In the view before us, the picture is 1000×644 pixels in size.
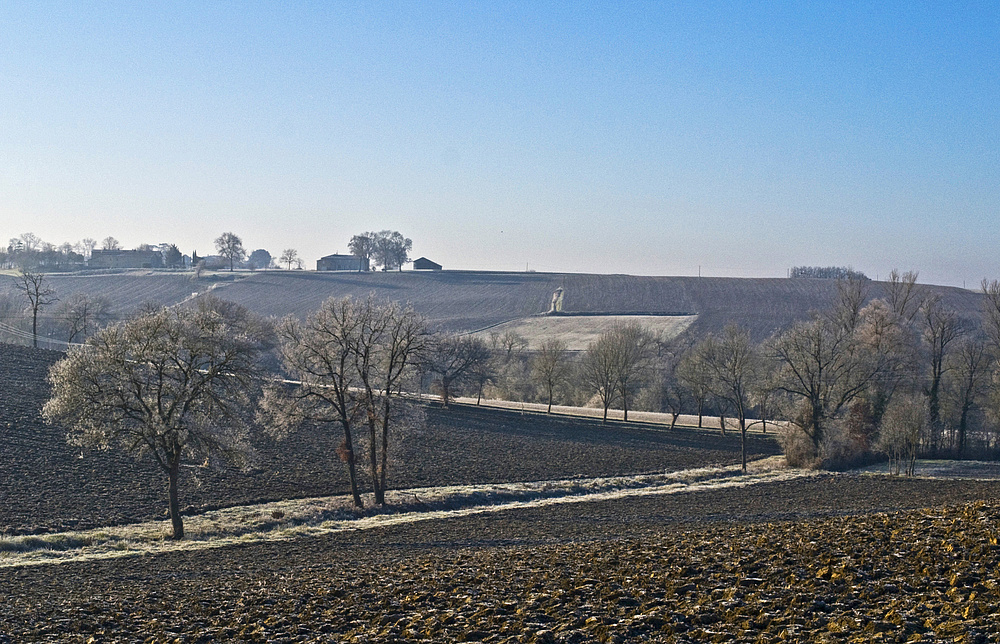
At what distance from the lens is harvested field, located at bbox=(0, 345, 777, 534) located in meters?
30.9

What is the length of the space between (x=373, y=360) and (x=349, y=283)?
117 metres

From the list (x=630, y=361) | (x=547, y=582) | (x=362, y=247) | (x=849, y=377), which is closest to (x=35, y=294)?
(x=630, y=361)

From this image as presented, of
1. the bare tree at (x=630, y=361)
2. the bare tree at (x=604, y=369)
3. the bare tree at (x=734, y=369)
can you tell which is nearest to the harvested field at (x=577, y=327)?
the bare tree at (x=630, y=361)

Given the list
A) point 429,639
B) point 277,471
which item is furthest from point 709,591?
point 277,471

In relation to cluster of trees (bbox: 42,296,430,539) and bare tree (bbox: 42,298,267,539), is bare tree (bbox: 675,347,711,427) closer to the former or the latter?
cluster of trees (bbox: 42,296,430,539)

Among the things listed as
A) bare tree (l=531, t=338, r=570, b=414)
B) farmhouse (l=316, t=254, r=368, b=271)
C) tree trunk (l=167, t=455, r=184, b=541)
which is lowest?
tree trunk (l=167, t=455, r=184, b=541)

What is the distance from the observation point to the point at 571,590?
47.5 ft

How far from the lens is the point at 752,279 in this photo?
144 meters

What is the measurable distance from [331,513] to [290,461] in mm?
10416

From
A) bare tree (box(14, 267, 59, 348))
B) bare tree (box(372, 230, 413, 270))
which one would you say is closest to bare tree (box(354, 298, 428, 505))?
bare tree (box(14, 267, 59, 348))

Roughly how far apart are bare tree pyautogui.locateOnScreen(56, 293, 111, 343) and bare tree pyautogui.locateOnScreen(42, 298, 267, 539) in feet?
200

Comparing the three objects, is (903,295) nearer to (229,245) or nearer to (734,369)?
(734,369)

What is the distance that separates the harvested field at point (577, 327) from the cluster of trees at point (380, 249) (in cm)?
6047

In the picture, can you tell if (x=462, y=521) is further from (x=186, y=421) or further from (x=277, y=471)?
(x=277, y=471)
